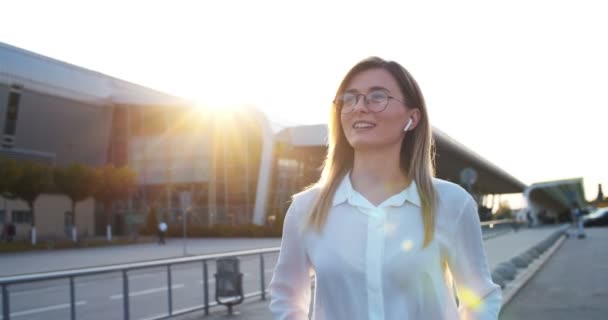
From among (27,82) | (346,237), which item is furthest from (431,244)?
(27,82)

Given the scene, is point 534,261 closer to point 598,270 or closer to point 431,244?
point 598,270

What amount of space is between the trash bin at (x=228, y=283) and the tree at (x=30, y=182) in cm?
2926

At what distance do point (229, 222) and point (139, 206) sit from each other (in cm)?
988

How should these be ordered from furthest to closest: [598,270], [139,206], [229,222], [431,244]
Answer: [139,206], [229,222], [598,270], [431,244]

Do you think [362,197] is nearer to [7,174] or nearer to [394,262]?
[394,262]

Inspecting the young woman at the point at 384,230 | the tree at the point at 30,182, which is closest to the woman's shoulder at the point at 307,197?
the young woman at the point at 384,230

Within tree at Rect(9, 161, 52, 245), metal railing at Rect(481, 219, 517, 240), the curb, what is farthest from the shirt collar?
tree at Rect(9, 161, 52, 245)

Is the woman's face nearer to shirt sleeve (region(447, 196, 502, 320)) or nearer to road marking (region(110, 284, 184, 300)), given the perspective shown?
shirt sleeve (region(447, 196, 502, 320))

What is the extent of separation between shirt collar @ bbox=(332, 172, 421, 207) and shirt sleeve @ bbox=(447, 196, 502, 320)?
6.0 inches

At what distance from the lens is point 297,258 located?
6.70 ft

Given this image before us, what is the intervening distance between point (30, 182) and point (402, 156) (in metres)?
38.1

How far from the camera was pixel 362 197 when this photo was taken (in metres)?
1.97

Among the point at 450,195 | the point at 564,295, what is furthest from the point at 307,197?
the point at 564,295

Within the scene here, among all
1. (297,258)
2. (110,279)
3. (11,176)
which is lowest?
(110,279)
